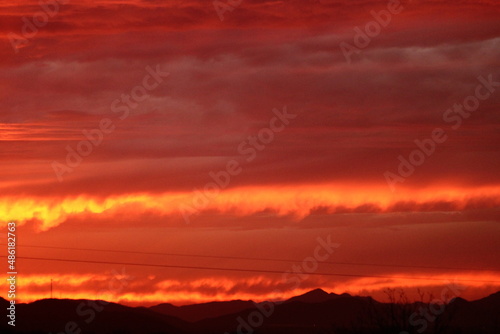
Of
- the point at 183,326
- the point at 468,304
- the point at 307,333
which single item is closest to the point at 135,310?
the point at 183,326

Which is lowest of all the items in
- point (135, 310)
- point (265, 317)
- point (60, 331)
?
point (265, 317)

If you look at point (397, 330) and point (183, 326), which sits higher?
point (397, 330)

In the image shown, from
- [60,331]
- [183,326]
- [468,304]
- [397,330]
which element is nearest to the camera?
[397,330]

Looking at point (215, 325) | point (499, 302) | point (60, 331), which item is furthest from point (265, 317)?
point (60, 331)

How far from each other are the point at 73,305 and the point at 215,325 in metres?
55.4

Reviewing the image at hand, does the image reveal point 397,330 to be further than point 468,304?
No

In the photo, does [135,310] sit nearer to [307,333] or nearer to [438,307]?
[307,333]

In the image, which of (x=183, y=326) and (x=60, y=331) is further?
(x=183, y=326)

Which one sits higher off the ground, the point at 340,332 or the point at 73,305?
the point at 340,332

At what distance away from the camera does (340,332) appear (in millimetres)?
52031

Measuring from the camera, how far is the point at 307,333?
129 metres

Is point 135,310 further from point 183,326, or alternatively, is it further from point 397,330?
point 397,330

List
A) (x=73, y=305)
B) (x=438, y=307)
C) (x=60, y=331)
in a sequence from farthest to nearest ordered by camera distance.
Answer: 1. (x=73, y=305)
2. (x=60, y=331)
3. (x=438, y=307)

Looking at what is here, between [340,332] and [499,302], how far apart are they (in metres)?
152
